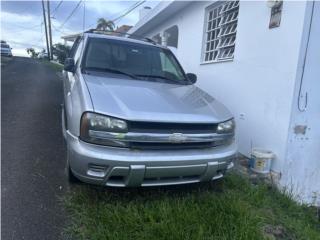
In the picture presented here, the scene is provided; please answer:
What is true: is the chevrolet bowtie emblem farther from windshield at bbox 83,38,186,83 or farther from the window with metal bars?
the window with metal bars

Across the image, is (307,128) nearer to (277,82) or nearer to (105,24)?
(277,82)

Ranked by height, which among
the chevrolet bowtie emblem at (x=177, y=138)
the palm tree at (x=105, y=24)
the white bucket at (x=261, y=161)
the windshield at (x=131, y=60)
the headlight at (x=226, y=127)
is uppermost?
the palm tree at (x=105, y=24)

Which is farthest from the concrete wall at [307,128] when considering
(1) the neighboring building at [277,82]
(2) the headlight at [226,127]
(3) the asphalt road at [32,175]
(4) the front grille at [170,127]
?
(3) the asphalt road at [32,175]

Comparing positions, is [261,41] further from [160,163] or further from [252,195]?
[160,163]

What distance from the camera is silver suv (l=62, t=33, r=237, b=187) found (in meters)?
2.39

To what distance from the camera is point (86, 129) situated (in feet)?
7.87

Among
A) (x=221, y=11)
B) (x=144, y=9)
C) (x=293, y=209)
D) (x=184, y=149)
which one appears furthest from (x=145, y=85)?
(x=144, y=9)

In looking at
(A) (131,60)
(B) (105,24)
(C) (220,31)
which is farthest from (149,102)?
(B) (105,24)

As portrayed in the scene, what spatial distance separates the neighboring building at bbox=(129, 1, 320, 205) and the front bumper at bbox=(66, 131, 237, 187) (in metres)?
1.76

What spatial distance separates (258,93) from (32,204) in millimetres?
3560

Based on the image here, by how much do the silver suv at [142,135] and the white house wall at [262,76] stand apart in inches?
51.2

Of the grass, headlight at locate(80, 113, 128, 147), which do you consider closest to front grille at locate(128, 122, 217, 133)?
headlight at locate(80, 113, 128, 147)

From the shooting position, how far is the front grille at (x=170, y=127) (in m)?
2.46

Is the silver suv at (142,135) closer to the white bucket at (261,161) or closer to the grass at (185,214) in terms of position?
the grass at (185,214)
